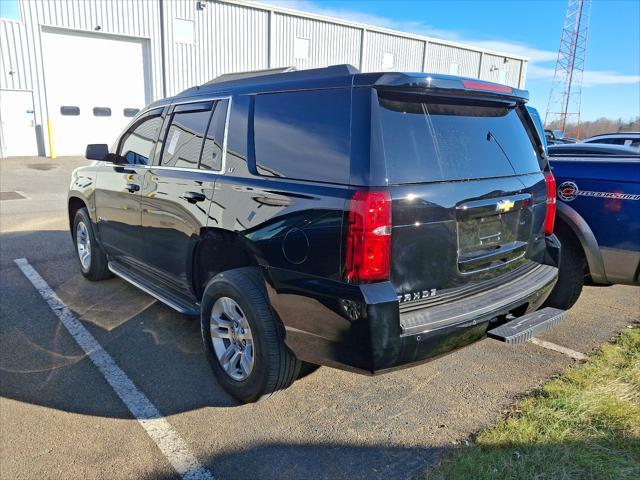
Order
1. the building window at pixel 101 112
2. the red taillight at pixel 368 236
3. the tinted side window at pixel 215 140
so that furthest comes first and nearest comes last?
the building window at pixel 101 112
the tinted side window at pixel 215 140
the red taillight at pixel 368 236

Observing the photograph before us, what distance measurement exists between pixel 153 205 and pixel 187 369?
132cm

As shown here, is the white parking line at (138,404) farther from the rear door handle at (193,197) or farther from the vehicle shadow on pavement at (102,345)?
the rear door handle at (193,197)

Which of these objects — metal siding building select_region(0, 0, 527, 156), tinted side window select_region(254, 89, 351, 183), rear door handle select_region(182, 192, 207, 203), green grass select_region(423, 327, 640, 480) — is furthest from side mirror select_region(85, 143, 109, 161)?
metal siding building select_region(0, 0, 527, 156)

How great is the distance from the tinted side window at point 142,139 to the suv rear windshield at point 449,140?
2347mm

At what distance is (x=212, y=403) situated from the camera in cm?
308

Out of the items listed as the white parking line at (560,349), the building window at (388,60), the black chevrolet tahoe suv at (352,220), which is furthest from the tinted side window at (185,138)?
the building window at (388,60)

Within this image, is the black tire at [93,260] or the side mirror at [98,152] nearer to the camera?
the side mirror at [98,152]

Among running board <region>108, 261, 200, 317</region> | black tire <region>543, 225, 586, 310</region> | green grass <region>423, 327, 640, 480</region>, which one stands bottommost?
green grass <region>423, 327, 640, 480</region>

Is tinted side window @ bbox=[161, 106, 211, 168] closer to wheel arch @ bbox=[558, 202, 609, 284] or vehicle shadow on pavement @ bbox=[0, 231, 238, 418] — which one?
vehicle shadow on pavement @ bbox=[0, 231, 238, 418]

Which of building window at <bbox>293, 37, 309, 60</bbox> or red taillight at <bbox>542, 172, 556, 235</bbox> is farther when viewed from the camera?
building window at <bbox>293, 37, 309, 60</bbox>

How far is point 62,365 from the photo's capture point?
11.4 feet

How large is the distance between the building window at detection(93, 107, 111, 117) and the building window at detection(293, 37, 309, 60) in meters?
9.63

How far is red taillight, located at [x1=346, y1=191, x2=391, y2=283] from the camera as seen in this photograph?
2314mm

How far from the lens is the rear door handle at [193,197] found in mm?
3281
